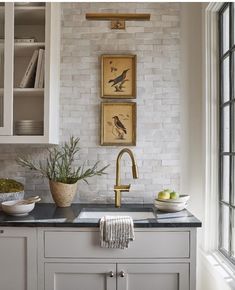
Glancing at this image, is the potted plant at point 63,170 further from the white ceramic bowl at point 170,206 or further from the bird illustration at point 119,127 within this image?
the white ceramic bowl at point 170,206

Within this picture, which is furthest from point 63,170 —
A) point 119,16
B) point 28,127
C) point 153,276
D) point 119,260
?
point 119,16

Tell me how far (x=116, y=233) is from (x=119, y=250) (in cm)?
12

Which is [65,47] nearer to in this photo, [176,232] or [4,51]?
[4,51]

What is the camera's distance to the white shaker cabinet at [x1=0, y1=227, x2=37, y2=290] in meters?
1.67

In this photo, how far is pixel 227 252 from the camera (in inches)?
75.4

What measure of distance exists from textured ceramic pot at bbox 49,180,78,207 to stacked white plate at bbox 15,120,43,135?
1.19 feet

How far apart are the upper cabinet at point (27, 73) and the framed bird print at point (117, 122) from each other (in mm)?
391

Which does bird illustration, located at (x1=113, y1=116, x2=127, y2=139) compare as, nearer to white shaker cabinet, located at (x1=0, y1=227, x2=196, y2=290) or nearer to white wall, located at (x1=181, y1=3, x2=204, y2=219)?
white wall, located at (x1=181, y1=3, x2=204, y2=219)

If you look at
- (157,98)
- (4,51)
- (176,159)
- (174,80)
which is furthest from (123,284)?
(4,51)

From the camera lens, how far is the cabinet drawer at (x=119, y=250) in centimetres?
166

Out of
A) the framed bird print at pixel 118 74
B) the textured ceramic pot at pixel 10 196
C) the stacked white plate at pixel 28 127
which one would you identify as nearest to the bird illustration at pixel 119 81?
the framed bird print at pixel 118 74

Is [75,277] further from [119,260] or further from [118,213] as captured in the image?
[118,213]

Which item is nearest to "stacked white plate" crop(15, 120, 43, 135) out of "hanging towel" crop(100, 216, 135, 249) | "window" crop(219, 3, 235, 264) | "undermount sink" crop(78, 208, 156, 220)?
"undermount sink" crop(78, 208, 156, 220)

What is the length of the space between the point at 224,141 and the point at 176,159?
397 millimetres
